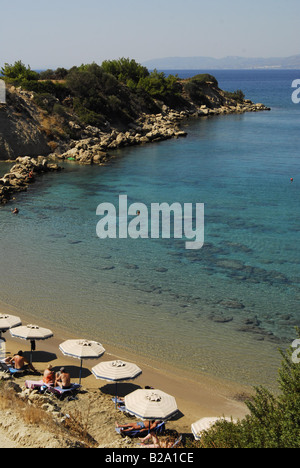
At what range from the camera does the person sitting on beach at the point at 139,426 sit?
581 inches

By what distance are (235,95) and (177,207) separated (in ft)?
352

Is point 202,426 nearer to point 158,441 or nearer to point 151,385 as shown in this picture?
point 158,441

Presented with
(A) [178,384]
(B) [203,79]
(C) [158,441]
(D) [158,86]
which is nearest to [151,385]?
(A) [178,384]

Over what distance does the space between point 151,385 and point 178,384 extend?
1.06m

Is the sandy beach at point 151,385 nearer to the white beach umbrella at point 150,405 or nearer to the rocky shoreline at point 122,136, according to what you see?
the white beach umbrella at point 150,405

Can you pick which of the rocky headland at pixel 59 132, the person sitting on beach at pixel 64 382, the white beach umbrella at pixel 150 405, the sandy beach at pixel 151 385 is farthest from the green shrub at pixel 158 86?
the white beach umbrella at pixel 150 405

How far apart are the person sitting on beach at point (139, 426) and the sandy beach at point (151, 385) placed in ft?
1.06

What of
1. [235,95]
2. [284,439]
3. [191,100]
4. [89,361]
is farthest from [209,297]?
[235,95]

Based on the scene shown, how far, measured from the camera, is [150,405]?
1464 cm

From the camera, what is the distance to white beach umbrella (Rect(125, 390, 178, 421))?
14.4 metres

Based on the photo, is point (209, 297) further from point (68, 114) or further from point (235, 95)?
point (235, 95)

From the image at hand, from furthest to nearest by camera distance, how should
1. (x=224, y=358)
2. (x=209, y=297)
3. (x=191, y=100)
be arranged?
(x=191, y=100) → (x=209, y=297) → (x=224, y=358)

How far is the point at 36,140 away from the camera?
63.9 m
